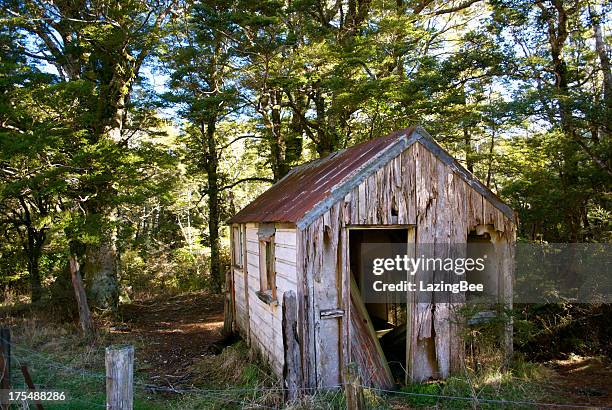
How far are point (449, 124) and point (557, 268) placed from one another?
515 cm

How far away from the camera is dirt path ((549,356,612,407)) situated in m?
6.88

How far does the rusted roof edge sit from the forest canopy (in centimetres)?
385

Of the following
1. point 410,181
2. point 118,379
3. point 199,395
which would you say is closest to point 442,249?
point 410,181

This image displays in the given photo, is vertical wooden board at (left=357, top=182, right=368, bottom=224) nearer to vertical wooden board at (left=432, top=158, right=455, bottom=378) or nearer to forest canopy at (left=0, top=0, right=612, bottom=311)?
vertical wooden board at (left=432, top=158, right=455, bottom=378)

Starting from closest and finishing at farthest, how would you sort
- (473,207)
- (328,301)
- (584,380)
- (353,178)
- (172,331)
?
(328,301), (353,178), (473,207), (584,380), (172,331)

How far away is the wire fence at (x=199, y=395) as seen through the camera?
6113mm

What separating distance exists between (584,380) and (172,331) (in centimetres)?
1027

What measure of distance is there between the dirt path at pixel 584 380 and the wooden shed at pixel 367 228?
3.35 feet

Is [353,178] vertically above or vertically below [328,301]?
above

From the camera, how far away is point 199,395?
712 cm

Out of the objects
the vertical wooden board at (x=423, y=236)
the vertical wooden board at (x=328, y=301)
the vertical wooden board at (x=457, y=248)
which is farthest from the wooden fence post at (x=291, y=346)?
the vertical wooden board at (x=457, y=248)

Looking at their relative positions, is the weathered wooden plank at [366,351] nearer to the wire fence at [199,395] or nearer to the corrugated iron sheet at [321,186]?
the wire fence at [199,395]

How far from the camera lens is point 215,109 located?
1359cm

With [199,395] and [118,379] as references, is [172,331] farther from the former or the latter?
[118,379]
